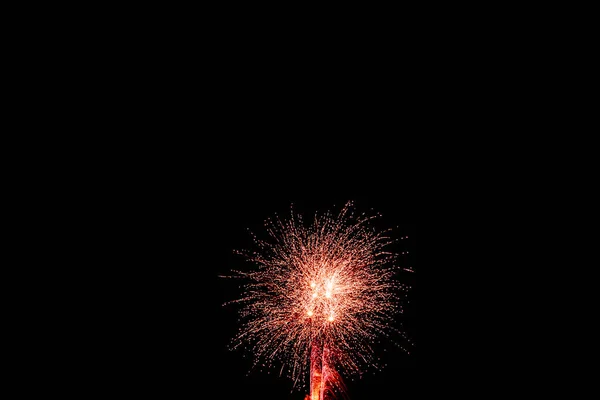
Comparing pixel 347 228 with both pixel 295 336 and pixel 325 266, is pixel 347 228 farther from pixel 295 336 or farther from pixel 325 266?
pixel 295 336

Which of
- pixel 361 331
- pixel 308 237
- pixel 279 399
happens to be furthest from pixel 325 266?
pixel 279 399

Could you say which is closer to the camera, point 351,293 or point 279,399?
point 351,293

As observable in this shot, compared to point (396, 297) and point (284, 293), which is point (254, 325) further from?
point (396, 297)

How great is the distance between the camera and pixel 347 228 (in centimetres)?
1232

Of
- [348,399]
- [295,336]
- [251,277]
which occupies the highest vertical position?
[251,277]

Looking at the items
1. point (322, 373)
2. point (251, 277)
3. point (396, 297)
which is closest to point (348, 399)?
point (322, 373)

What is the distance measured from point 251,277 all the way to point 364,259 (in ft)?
7.96

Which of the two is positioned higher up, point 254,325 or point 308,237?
point 308,237

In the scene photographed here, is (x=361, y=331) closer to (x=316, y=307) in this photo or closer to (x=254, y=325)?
(x=316, y=307)

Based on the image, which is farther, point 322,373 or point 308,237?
point 322,373

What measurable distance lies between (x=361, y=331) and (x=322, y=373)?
170cm

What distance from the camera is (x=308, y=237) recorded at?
1248 centimetres

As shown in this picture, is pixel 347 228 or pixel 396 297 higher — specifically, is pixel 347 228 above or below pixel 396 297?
above

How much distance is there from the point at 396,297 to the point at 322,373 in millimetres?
2590
